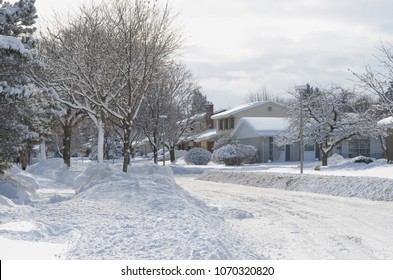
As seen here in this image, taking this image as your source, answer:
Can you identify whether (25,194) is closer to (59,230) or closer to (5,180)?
(5,180)

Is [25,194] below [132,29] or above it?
below

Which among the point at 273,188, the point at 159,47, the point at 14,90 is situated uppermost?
the point at 159,47

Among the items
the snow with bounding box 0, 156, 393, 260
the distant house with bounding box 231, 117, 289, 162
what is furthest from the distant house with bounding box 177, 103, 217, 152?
the snow with bounding box 0, 156, 393, 260

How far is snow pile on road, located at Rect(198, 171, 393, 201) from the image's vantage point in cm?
2075

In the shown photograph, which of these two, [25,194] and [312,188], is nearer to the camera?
[25,194]

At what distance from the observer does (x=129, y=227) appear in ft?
35.0

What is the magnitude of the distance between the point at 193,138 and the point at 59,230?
57717 millimetres

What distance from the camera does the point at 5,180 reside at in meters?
20.0

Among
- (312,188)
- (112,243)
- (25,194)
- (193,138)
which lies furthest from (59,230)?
(193,138)

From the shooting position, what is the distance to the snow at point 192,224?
28.9 feet

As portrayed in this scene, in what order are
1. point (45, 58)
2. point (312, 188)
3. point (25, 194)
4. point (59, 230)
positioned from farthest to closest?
point (45, 58) → point (312, 188) → point (25, 194) → point (59, 230)

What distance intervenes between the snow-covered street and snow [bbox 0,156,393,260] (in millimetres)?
19

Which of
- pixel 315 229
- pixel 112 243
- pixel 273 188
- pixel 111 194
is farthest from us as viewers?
pixel 273 188

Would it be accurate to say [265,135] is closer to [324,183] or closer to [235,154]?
[235,154]
